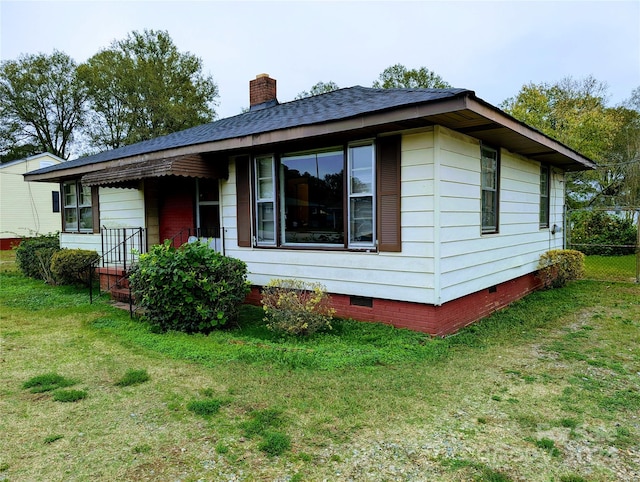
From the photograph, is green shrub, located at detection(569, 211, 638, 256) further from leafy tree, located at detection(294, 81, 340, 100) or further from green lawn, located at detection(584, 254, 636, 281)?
leafy tree, located at detection(294, 81, 340, 100)

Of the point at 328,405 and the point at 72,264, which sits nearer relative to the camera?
the point at 328,405

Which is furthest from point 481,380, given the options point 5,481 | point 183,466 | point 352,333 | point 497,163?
point 497,163

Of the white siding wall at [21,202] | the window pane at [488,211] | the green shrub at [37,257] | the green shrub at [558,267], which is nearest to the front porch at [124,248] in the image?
the green shrub at [37,257]

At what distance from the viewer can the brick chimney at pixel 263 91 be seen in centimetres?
1070

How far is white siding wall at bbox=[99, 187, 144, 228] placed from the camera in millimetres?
8969

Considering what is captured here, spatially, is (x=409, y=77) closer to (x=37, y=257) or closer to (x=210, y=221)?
(x=210, y=221)

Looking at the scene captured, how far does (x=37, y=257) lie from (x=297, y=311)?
8697 millimetres

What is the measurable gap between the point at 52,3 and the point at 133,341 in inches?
426

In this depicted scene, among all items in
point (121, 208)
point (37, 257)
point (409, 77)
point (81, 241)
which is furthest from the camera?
point (409, 77)

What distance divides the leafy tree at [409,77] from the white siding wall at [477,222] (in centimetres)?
2521

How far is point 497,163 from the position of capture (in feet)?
22.4

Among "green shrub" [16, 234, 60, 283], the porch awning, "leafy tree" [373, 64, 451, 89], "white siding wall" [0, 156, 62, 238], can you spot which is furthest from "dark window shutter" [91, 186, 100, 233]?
"leafy tree" [373, 64, 451, 89]

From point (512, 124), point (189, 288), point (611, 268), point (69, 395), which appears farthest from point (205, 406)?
point (611, 268)

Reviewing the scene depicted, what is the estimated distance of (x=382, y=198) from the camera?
5.43 metres
